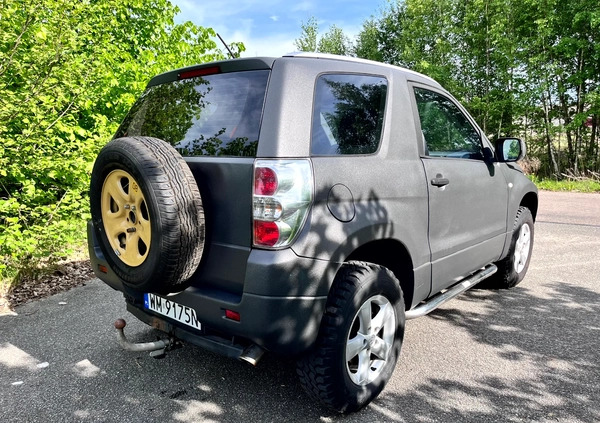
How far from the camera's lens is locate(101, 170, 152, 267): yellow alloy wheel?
7.00ft

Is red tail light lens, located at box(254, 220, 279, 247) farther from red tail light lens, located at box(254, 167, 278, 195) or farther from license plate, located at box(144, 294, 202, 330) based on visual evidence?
license plate, located at box(144, 294, 202, 330)

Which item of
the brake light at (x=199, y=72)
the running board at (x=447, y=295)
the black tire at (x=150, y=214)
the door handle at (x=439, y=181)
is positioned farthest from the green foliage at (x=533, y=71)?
the black tire at (x=150, y=214)

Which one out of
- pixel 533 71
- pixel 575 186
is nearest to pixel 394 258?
pixel 575 186

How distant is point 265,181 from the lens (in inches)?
77.8

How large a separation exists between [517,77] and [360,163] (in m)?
17.5

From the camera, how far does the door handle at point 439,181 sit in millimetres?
2788

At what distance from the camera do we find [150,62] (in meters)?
5.91

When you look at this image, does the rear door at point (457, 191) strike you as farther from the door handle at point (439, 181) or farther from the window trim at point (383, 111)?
the window trim at point (383, 111)

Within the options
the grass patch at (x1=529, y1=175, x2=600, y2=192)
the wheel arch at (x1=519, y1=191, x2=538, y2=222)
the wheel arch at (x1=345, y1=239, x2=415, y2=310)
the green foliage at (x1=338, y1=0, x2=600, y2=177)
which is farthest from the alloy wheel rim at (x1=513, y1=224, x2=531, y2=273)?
the green foliage at (x1=338, y1=0, x2=600, y2=177)

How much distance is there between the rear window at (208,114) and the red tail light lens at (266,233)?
0.37 metres

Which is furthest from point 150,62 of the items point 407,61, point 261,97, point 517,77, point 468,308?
point 407,61

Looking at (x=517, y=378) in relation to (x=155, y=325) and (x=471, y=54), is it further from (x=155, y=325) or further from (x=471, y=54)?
(x=471, y=54)

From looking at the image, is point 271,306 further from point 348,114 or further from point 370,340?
point 348,114

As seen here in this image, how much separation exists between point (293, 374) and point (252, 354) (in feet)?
2.84
